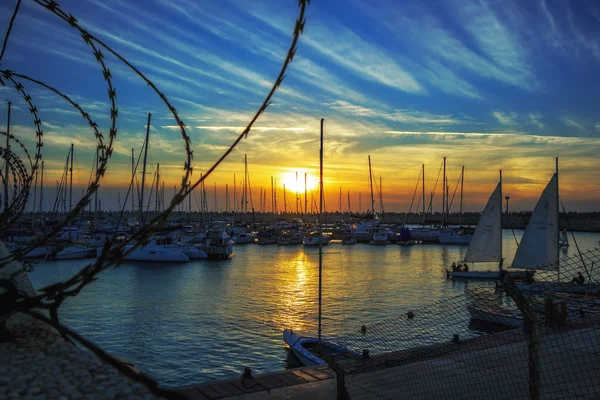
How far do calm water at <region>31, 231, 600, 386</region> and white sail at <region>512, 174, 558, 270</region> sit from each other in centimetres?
567

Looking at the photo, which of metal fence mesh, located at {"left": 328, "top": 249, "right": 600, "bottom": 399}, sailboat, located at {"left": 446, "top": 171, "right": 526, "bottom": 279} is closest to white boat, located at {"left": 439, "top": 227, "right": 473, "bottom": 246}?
sailboat, located at {"left": 446, "top": 171, "right": 526, "bottom": 279}

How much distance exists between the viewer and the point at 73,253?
50.3 meters

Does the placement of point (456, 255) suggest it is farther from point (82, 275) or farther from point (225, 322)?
point (82, 275)

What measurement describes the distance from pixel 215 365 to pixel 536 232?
20.9m

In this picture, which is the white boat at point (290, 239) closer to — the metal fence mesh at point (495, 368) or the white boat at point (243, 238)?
the white boat at point (243, 238)

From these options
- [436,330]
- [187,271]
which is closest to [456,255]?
[187,271]

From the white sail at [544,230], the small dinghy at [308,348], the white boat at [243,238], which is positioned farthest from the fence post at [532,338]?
the white boat at [243,238]

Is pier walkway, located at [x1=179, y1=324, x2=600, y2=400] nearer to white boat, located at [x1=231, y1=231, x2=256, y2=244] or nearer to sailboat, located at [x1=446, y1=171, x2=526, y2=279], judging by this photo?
sailboat, located at [x1=446, y1=171, x2=526, y2=279]

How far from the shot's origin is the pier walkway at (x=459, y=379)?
8.03m

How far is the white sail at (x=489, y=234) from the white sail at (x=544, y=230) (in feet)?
20.2

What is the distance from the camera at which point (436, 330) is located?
20594mm

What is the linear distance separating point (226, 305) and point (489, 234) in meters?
20.2

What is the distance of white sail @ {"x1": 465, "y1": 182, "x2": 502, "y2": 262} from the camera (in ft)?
112

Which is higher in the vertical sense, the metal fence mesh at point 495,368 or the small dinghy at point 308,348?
the metal fence mesh at point 495,368
